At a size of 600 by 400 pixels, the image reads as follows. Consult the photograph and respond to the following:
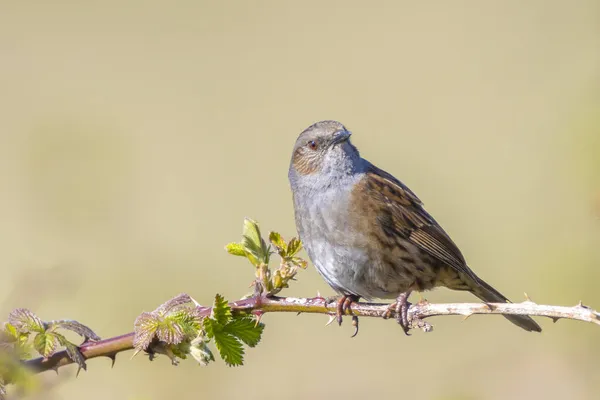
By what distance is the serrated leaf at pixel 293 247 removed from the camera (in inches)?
122

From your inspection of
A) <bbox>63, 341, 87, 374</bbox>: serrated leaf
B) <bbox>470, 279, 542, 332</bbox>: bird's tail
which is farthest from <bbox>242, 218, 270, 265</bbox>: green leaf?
<bbox>470, 279, 542, 332</bbox>: bird's tail

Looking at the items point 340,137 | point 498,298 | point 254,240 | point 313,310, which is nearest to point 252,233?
point 254,240

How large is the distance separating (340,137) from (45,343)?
9.83 ft

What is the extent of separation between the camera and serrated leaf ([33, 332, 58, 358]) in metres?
2.39

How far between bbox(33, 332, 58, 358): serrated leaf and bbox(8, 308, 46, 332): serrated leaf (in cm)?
2

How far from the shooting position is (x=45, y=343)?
2.41 meters

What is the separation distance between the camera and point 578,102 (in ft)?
15.5

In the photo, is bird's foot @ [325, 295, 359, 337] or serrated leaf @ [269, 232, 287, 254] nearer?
serrated leaf @ [269, 232, 287, 254]

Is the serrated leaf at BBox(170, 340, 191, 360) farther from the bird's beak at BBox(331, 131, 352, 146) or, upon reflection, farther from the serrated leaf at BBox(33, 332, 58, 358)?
the bird's beak at BBox(331, 131, 352, 146)

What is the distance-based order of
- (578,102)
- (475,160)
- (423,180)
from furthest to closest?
(475,160), (423,180), (578,102)

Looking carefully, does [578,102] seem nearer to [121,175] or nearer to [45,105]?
[121,175]

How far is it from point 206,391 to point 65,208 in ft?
7.45

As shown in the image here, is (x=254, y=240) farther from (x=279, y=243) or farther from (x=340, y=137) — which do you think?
(x=340, y=137)

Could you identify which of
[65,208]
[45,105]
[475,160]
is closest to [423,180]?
[475,160]
